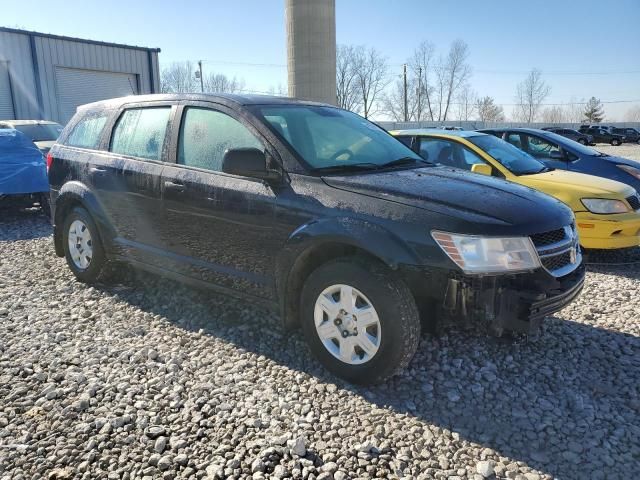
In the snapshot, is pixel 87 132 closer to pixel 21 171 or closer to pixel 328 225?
pixel 328 225

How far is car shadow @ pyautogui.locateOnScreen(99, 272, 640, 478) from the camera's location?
2.62 meters

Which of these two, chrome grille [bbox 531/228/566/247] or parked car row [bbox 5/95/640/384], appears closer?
parked car row [bbox 5/95/640/384]

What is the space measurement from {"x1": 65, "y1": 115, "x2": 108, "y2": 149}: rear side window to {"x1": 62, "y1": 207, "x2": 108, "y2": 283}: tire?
0.63 meters

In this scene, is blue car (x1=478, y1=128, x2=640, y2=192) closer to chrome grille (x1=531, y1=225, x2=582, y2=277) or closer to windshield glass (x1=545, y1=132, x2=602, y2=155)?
windshield glass (x1=545, y1=132, x2=602, y2=155)

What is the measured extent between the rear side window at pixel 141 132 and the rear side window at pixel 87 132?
27 cm

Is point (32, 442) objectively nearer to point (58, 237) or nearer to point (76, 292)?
point (76, 292)

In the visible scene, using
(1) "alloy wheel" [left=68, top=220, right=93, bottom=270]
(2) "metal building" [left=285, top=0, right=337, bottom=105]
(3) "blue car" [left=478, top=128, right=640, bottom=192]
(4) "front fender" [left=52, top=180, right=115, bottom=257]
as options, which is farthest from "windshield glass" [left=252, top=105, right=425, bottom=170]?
(2) "metal building" [left=285, top=0, right=337, bottom=105]

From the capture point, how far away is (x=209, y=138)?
388 centimetres

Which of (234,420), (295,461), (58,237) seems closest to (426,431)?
(295,461)

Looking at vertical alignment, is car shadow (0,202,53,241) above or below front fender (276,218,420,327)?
below

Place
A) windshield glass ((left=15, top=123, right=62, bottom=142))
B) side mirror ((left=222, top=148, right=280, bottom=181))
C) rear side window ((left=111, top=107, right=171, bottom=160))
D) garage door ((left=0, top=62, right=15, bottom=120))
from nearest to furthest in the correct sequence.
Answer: side mirror ((left=222, top=148, right=280, bottom=181)) < rear side window ((left=111, top=107, right=171, bottom=160)) < windshield glass ((left=15, top=123, right=62, bottom=142)) < garage door ((left=0, top=62, right=15, bottom=120))

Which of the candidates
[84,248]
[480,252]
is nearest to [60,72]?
[84,248]

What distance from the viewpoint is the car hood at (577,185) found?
5.64m

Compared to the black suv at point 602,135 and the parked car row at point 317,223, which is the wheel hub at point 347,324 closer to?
the parked car row at point 317,223
